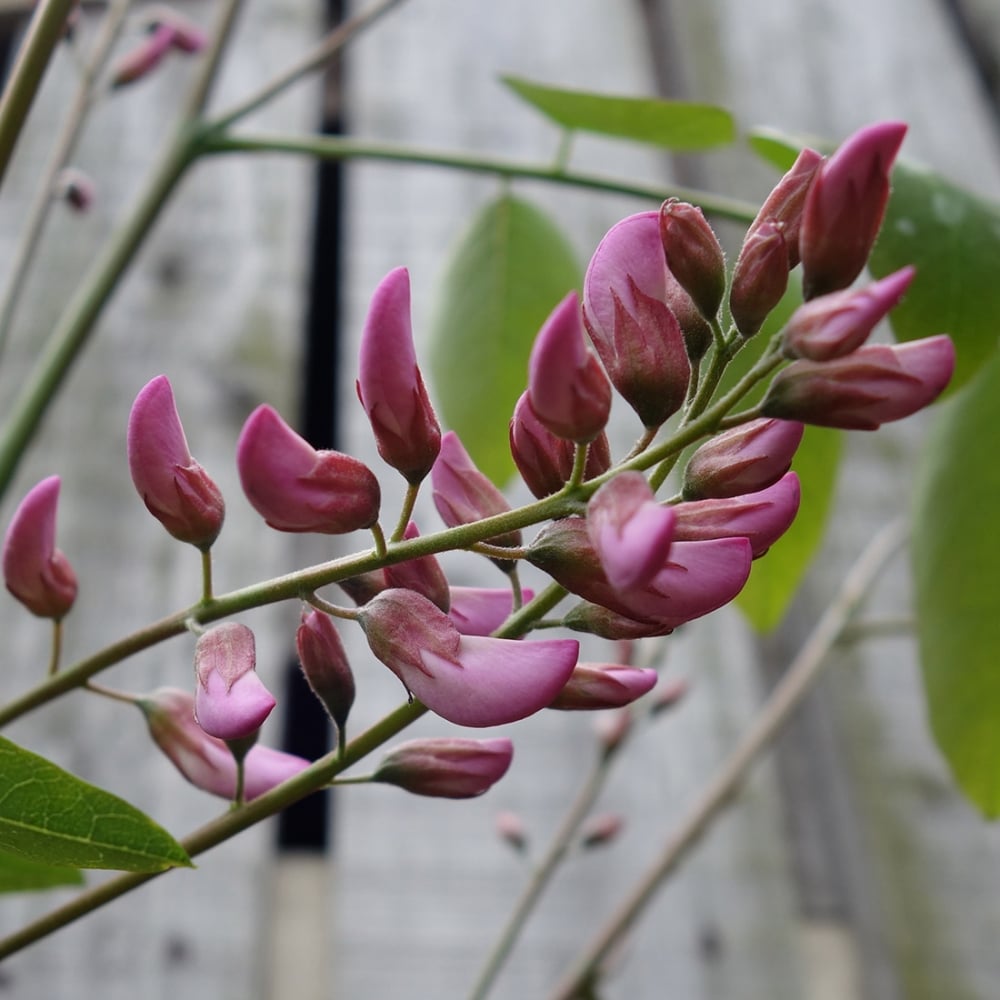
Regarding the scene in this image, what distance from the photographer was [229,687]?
0.90 feet

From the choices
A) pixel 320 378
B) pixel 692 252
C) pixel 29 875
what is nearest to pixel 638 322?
pixel 692 252

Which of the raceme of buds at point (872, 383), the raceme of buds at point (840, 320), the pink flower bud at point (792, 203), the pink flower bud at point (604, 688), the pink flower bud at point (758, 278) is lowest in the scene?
the pink flower bud at point (604, 688)

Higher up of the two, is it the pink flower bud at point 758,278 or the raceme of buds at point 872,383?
the pink flower bud at point 758,278

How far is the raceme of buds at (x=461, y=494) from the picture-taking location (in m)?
0.32

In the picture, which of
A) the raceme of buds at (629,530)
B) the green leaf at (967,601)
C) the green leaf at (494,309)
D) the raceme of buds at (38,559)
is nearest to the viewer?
the raceme of buds at (629,530)

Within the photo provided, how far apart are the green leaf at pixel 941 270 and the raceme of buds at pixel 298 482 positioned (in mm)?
241

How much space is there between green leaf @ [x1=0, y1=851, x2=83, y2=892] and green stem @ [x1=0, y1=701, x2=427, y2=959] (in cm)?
8

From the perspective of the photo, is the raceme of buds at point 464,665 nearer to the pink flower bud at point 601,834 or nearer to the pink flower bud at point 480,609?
the pink flower bud at point 480,609

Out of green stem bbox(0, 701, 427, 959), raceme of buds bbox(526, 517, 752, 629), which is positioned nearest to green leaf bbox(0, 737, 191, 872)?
green stem bbox(0, 701, 427, 959)

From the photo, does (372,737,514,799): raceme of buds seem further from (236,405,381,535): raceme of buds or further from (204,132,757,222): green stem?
(204,132,757,222): green stem

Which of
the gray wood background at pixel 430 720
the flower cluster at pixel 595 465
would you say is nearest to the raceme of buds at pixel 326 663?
the flower cluster at pixel 595 465

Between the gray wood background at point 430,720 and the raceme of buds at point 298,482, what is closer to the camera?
the raceme of buds at point 298,482

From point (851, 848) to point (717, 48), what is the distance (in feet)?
2.71

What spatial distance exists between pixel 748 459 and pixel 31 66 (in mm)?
255
